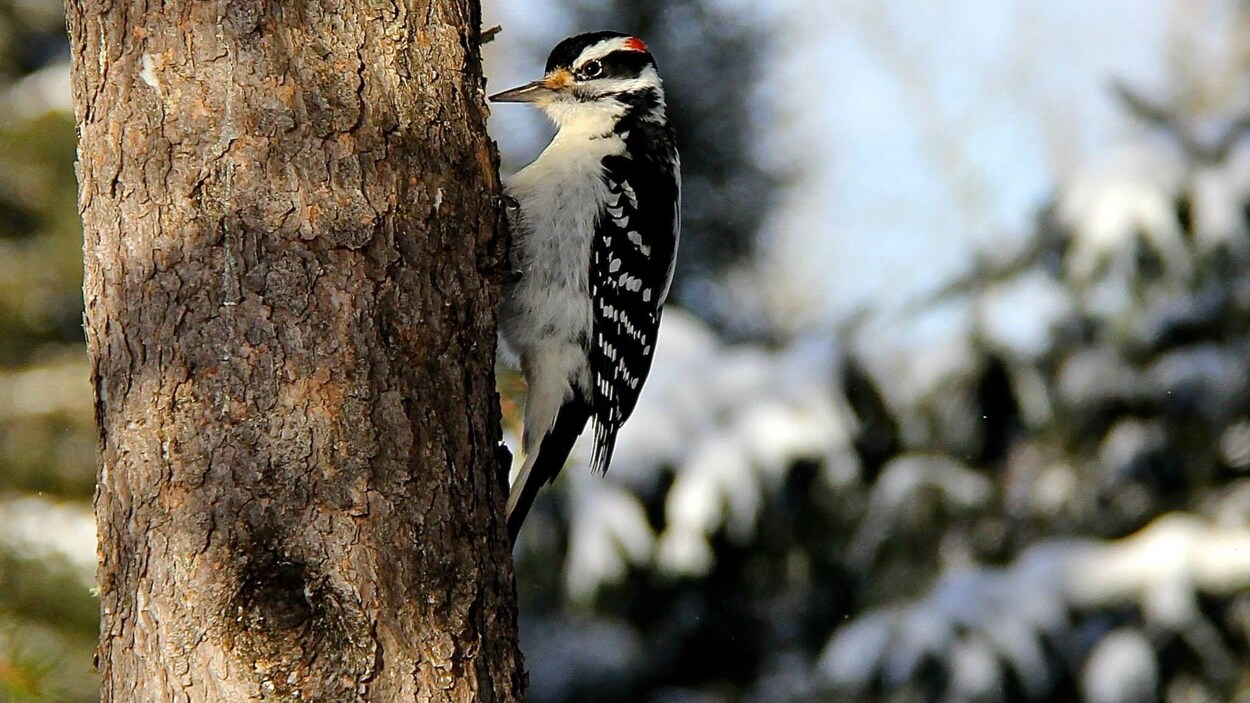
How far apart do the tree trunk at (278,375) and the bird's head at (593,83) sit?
1783 mm

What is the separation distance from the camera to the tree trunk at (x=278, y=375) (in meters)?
1.93

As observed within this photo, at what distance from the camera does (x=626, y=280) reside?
3.72m

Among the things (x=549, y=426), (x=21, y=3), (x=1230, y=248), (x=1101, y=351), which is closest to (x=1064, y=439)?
(x=1101, y=351)

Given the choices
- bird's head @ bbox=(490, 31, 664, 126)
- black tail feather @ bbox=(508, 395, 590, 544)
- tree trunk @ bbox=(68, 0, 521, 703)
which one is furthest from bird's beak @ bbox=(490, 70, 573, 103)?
tree trunk @ bbox=(68, 0, 521, 703)

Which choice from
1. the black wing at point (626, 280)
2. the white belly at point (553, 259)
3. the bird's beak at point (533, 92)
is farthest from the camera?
the bird's beak at point (533, 92)

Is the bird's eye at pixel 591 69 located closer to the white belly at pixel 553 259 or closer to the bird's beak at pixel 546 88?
the bird's beak at pixel 546 88

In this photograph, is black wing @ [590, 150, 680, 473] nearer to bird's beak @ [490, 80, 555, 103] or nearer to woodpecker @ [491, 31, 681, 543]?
woodpecker @ [491, 31, 681, 543]

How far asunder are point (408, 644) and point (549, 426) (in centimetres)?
169

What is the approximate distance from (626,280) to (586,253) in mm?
175

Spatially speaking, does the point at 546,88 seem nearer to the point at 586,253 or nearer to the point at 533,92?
the point at 533,92

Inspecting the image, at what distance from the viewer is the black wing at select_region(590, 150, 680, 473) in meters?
3.66

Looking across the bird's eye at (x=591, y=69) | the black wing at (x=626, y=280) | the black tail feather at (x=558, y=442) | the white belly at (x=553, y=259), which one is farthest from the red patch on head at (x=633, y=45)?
the black tail feather at (x=558, y=442)

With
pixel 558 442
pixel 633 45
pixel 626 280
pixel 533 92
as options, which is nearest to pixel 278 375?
pixel 558 442

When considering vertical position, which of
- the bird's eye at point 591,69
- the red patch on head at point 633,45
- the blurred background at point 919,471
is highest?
the red patch on head at point 633,45
